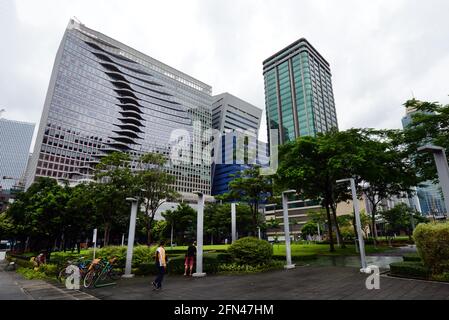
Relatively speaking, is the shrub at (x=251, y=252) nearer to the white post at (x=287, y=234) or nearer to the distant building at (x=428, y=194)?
the white post at (x=287, y=234)

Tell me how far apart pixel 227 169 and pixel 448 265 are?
12375 cm

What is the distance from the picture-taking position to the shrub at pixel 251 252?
49.6 ft

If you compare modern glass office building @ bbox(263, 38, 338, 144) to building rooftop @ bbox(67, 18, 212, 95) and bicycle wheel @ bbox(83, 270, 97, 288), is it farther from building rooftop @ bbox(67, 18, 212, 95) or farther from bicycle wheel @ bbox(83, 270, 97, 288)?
bicycle wheel @ bbox(83, 270, 97, 288)

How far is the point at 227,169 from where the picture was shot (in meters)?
133

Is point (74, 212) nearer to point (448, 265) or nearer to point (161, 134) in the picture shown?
point (448, 265)

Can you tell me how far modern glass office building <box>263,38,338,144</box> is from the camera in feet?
390

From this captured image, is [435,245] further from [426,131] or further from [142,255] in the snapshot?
[142,255]

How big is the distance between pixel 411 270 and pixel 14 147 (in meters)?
201

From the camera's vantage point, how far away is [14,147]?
156500 millimetres

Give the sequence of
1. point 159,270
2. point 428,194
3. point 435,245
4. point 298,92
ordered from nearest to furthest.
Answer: point 435,245 → point 159,270 → point 428,194 → point 298,92

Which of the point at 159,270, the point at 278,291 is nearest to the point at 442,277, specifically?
the point at 278,291

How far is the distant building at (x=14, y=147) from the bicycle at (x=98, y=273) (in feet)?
572

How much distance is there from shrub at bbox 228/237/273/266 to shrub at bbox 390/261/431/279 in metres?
6.70
